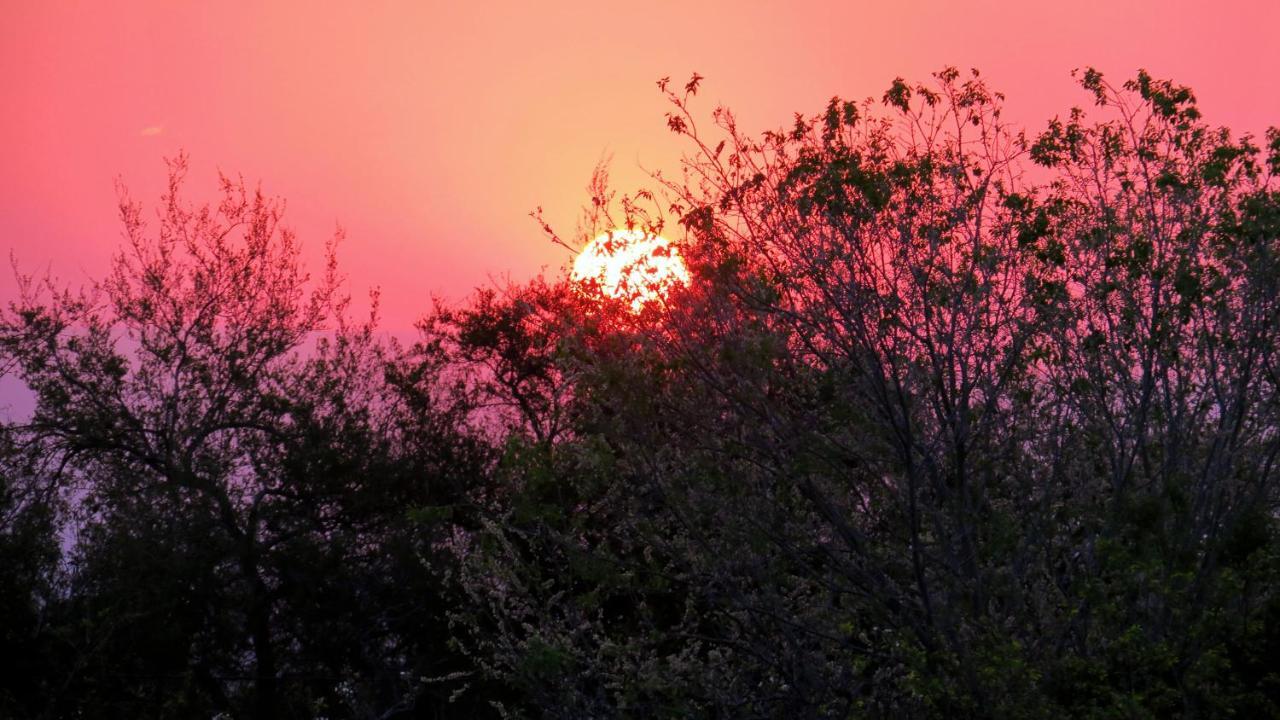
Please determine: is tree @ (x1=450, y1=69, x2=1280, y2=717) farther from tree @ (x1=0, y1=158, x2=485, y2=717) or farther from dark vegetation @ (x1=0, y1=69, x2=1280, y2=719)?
tree @ (x1=0, y1=158, x2=485, y2=717)

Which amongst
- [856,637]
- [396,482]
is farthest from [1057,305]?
[396,482]

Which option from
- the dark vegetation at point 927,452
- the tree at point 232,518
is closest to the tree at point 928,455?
the dark vegetation at point 927,452

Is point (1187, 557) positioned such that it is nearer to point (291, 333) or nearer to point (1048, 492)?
point (1048, 492)

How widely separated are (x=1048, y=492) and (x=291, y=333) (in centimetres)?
1658

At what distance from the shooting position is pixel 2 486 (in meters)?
21.6

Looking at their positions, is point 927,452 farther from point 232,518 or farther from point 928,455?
point 232,518

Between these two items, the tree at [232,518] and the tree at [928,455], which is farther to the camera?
the tree at [232,518]

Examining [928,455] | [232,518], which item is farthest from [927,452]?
[232,518]

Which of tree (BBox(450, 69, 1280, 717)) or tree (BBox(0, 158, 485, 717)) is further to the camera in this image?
tree (BBox(0, 158, 485, 717))

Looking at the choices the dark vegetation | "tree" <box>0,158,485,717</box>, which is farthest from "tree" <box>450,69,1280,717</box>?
"tree" <box>0,158,485,717</box>

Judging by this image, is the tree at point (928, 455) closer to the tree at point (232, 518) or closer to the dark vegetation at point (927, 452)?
the dark vegetation at point (927, 452)

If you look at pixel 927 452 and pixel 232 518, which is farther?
pixel 232 518

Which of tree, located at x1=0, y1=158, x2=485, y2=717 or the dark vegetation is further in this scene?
tree, located at x1=0, y1=158, x2=485, y2=717

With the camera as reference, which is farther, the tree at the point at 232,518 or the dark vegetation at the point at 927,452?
the tree at the point at 232,518
